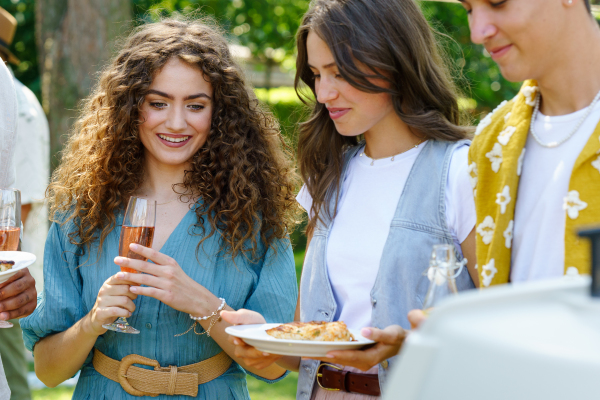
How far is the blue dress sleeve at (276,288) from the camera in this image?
252 cm

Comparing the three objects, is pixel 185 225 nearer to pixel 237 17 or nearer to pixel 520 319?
pixel 520 319

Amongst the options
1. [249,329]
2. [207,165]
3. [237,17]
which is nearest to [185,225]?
[207,165]

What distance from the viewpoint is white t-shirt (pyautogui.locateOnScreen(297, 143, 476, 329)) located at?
2.12 m

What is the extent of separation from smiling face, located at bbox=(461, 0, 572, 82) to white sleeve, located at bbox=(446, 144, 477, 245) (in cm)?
53

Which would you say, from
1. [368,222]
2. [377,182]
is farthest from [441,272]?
[377,182]

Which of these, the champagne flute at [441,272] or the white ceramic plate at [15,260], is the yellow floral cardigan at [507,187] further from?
the white ceramic plate at [15,260]

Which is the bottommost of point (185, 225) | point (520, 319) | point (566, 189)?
point (185, 225)

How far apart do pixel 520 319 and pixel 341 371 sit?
5.22 feet

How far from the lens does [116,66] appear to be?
2.74 meters

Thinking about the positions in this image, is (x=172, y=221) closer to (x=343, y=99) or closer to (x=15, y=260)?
(x=15, y=260)

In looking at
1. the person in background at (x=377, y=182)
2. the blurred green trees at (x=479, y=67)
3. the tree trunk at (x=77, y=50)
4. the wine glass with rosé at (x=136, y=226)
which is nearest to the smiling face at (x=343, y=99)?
the person in background at (x=377, y=182)

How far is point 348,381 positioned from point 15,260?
1.20m

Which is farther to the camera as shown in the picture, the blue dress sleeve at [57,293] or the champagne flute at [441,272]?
the blue dress sleeve at [57,293]

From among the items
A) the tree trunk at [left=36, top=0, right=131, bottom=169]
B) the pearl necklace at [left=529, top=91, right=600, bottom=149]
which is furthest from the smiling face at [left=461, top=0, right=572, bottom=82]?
the tree trunk at [left=36, top=0, right=131, bottom=169]
